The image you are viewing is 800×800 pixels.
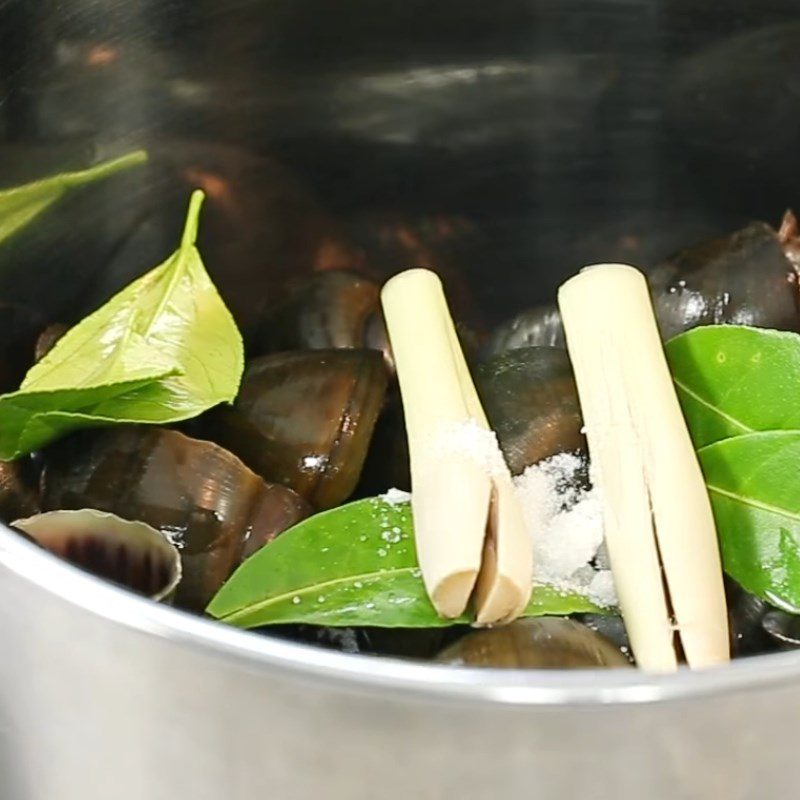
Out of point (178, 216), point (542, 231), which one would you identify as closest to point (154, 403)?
point (178, 216)

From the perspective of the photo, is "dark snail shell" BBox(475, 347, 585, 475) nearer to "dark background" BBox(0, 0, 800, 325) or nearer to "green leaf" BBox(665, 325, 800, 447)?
"green leaf" BBox(665, 325, 800, 447)

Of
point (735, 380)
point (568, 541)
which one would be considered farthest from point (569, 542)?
point (735, 380)

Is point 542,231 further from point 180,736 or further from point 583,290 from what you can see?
point 180,736

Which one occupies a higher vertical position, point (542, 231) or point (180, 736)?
point (180, 736)

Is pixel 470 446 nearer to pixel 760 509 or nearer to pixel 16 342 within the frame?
pixel 760 509

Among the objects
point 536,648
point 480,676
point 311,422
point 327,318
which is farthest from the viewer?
point 327,318

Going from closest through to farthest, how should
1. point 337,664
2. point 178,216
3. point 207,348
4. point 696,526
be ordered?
point 337,664 < point 696,526 < point 207,348 < point 178,216

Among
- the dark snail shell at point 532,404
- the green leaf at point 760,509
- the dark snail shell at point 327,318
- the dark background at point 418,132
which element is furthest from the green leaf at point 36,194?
the green leaf at point 760,509
